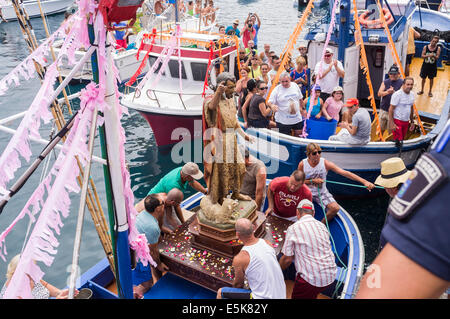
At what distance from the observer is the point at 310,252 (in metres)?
4.23

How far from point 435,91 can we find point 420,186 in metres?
11.8

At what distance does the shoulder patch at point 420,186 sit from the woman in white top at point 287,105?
724cm

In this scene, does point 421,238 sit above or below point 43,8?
above

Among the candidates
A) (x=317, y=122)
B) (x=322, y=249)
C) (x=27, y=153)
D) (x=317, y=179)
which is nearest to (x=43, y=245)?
(x=27, y=153)

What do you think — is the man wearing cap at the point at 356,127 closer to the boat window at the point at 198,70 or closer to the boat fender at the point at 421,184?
the boat window at the point at 198,70

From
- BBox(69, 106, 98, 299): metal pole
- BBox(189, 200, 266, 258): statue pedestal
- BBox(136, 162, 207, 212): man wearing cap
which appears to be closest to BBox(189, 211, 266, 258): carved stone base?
BBox(189, 200, 266, 258): statue pedestal

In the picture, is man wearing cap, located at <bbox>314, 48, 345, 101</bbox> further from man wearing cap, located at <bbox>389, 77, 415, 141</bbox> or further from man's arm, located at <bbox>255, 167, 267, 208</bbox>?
man's arm, located at <bbox>255, 167, 267, 208</bbox>

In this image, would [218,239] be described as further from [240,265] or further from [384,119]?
[384,119]

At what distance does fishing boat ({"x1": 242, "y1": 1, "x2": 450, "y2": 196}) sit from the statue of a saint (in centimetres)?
347

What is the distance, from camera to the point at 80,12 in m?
2.28

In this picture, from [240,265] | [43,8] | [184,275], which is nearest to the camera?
[240,265]

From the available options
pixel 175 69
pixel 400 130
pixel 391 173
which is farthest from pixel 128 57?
pixel 391 173

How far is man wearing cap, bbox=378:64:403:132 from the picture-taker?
839cm
